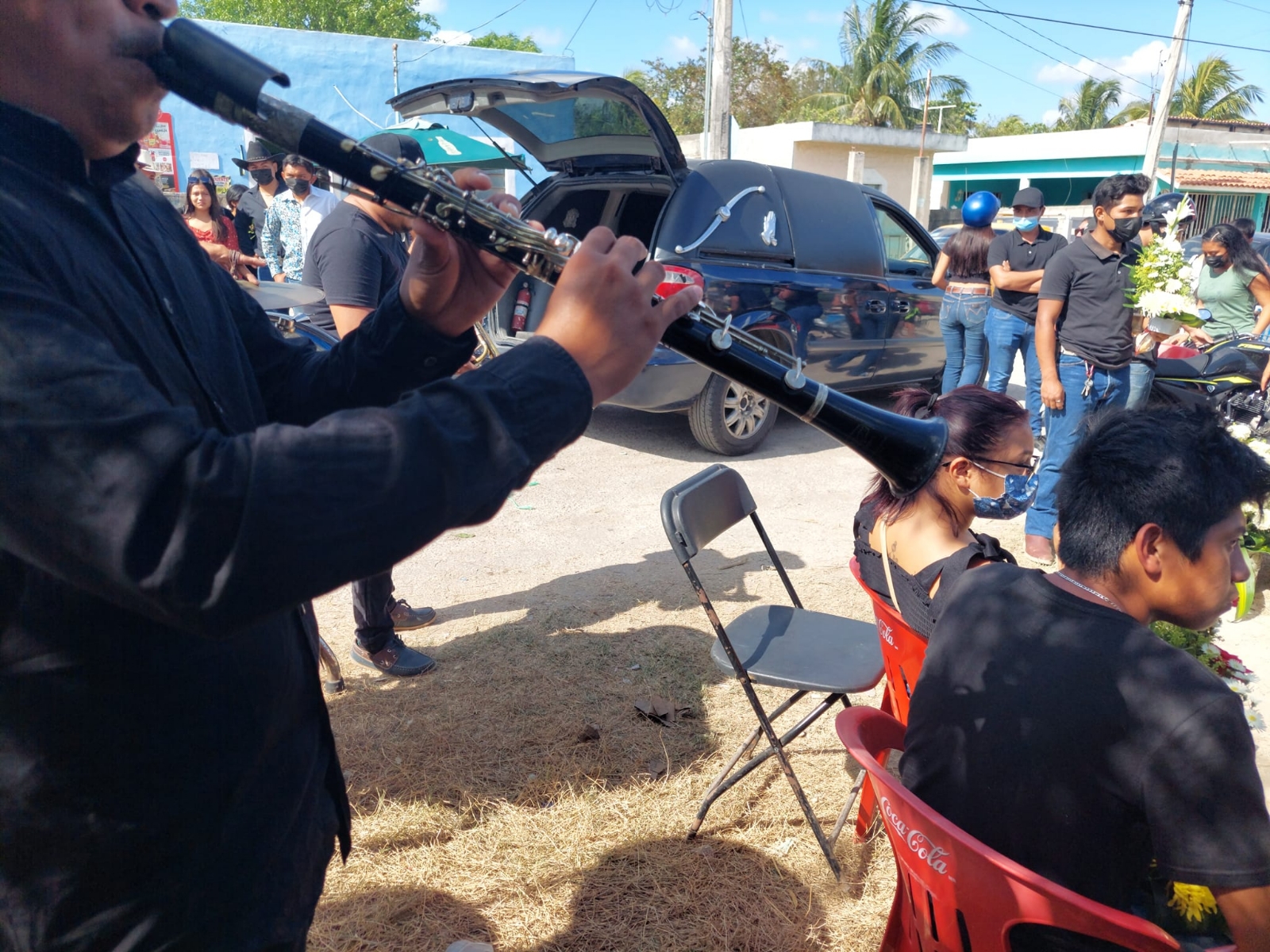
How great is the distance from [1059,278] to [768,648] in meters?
3.08

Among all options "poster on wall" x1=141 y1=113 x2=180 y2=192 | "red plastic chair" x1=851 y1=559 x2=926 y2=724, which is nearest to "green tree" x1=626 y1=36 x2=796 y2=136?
"poster on wall" x1=141 y1=113 x2=180 y2=192

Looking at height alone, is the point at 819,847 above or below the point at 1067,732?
below

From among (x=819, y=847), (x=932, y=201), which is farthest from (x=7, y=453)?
(x=932, y=201)

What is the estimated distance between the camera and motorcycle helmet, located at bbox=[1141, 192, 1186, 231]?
614 cm

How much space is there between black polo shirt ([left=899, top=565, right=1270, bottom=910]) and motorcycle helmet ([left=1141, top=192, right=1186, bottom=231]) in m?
5.64

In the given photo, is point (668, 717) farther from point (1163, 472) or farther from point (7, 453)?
point (7, 453)

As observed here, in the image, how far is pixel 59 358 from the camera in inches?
28.4

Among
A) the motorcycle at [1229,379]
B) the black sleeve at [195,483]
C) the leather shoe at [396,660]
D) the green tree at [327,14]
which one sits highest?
the green tree at [327,14]

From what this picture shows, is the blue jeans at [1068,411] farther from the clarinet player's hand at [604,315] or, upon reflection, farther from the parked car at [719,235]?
the clarinet player's hand at [604,315]

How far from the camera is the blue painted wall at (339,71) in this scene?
14.1 m

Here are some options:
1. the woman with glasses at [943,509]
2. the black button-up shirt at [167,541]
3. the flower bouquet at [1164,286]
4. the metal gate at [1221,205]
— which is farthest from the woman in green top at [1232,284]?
the metal gate at [1221,205]

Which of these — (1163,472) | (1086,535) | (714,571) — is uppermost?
Result: (1163,472)

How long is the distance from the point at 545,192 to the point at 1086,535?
525 cm

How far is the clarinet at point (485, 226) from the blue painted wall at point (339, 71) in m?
13.2
